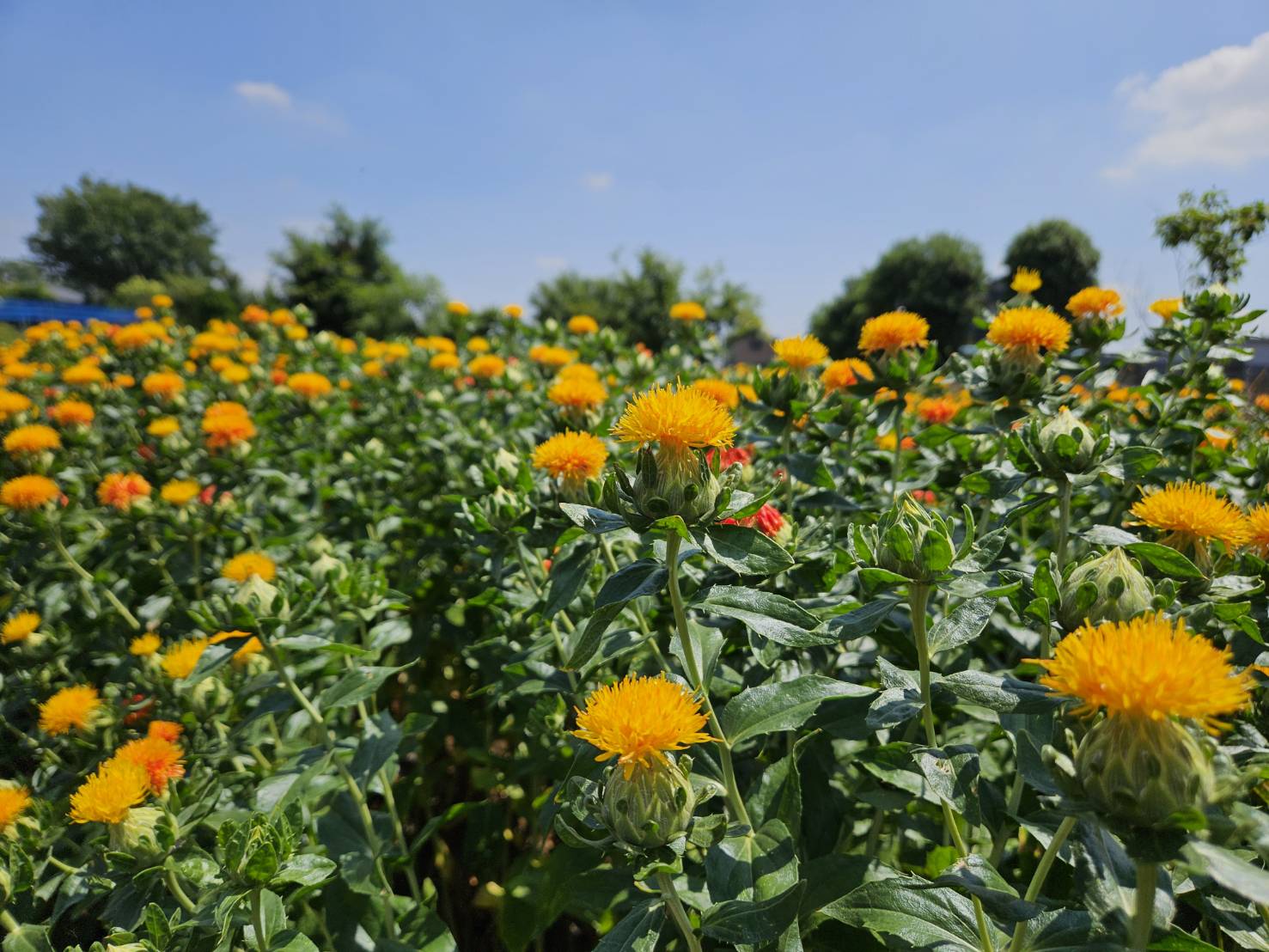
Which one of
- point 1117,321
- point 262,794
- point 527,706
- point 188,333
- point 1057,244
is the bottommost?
point 527,706

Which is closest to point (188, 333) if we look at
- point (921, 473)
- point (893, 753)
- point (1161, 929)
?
point (921, 473)

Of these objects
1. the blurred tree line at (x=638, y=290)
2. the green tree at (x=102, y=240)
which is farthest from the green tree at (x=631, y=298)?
the green tree at (x=102, y=240)

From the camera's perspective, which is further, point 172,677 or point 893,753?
point 172,677

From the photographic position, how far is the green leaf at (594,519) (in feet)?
4.00

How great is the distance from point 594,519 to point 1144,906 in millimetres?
965

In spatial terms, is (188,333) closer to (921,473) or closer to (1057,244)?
(921,473)

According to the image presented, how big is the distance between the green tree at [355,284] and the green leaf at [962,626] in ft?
92.6

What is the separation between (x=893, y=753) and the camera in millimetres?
1319

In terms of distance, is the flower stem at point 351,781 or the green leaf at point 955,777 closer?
the green leaf at point 955,777

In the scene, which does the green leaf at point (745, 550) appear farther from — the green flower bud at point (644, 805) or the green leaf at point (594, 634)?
the green flower bud at point (644, 805)

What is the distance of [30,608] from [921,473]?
4.10m

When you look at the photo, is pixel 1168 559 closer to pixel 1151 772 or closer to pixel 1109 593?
pixel 1109 593

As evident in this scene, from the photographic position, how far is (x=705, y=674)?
1435 mm

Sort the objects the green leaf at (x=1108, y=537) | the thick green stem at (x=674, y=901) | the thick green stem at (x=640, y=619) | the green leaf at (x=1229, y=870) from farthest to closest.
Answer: the thick green stem at (x=640, y=619), the green leaf at (x=1108, y=537), the thick green stem at (x=674, y=901), the green leaf at (x=1229, y=870)
